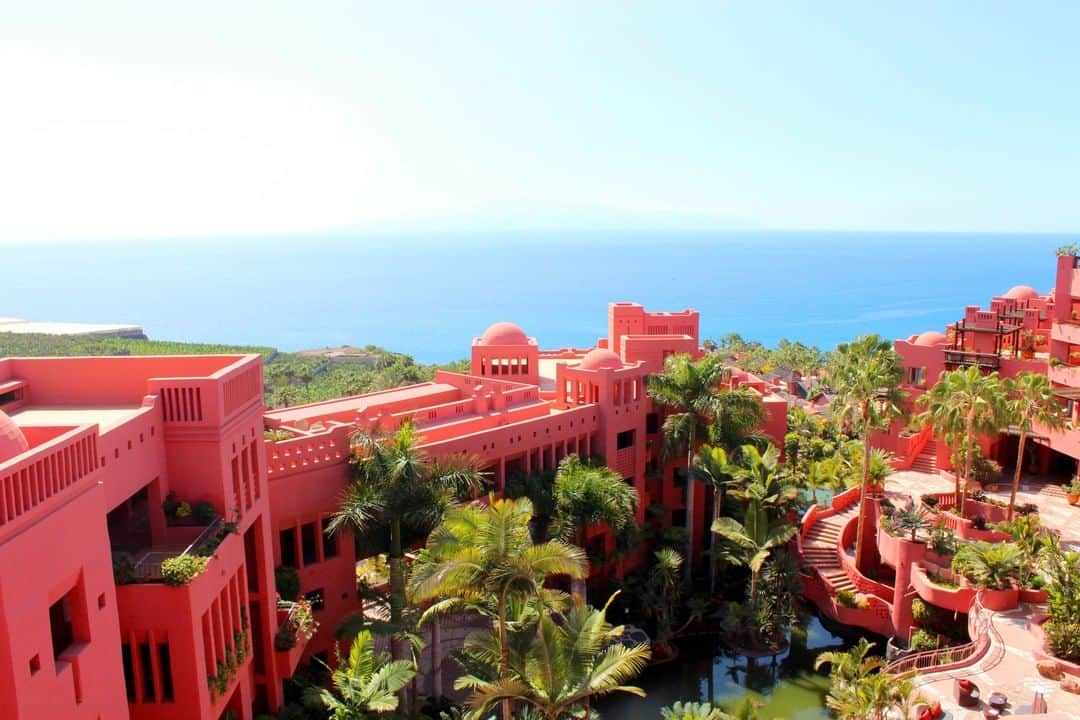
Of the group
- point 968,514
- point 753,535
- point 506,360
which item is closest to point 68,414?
point 506,360

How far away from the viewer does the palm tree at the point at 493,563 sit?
1664 centimetres

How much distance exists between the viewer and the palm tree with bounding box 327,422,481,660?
21109mm

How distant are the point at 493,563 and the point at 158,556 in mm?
6571

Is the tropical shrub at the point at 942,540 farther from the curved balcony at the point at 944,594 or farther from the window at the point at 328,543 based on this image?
the window at the point at 328,543

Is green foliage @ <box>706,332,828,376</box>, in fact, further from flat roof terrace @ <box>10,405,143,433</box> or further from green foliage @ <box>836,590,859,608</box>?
flat roof terrace @ <box>10,405,143,433</box>

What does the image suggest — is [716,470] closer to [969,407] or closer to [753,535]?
[753,535]

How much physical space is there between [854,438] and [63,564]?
41.3m

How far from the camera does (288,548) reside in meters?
22.5

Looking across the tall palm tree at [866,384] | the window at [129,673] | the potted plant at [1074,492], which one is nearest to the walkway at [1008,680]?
the tall palm tree at [866,384]

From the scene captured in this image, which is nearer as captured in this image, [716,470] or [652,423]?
[716,470]

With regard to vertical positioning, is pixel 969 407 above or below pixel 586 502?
above

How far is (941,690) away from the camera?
20.7 meters

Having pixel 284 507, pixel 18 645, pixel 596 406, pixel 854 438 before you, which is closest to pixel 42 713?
pixel 18 645

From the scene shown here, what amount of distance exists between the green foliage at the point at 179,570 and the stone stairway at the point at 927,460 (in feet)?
107
